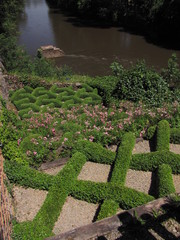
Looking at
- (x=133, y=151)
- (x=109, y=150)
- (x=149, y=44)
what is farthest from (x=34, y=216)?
(x=149, y=44)

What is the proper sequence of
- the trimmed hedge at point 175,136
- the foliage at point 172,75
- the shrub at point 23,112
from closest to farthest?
the trimmed hedge at point 175,136 < the shrub at point 23,112 < the foliage at point 172,75

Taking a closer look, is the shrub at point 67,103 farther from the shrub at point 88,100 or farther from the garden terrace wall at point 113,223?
the garden terrace wall at point 113,223

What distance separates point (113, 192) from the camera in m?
5.47

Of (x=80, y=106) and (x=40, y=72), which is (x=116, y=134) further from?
(x=40, y=72)

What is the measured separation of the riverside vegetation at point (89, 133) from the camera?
5.47 meters

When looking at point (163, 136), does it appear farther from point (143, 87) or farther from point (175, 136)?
point (143, 87)

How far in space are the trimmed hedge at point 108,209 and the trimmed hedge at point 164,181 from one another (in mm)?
915

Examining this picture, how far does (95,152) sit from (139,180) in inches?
49.2

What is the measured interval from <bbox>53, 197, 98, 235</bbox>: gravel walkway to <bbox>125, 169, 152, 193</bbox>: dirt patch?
0.99m

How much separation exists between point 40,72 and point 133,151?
8.06 metres

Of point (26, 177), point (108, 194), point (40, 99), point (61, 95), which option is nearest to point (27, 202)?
point (26, 177)

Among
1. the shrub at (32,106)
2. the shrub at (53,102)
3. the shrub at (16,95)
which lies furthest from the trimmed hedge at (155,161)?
the shrub at (16,95)

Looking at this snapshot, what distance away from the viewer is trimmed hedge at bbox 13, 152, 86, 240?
15.0 ft

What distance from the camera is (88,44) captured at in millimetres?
25656
